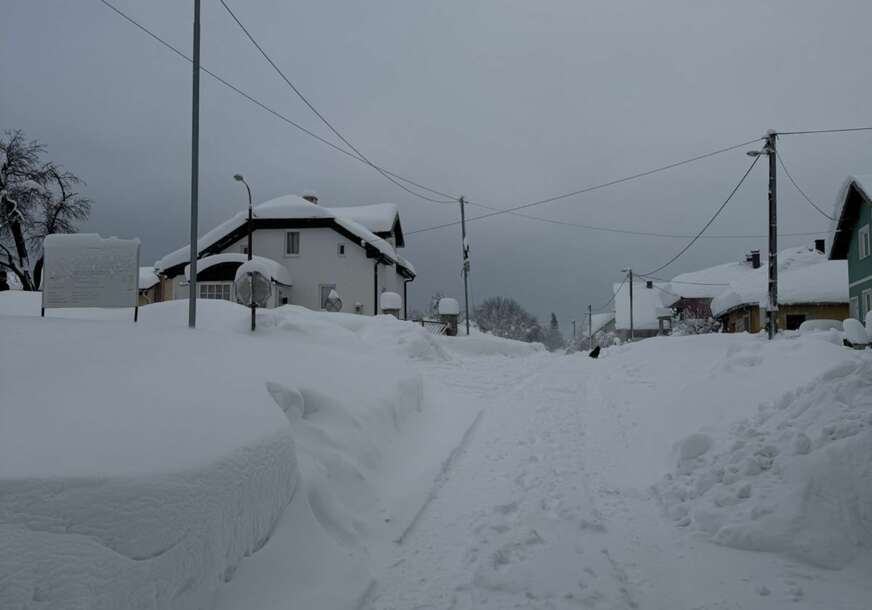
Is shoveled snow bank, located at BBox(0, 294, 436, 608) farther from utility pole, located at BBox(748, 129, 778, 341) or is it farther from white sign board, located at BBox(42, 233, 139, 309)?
utility pole, located at BBox(748, 129, 778, 341)

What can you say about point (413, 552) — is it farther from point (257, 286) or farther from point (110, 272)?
point (257, 286)

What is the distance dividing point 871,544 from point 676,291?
69935 millimetres

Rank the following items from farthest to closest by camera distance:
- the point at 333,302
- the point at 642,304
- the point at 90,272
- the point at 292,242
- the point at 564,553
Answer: the point at 642,304 < the point at 292,242 < the point at 333,302 < the point at 90,272 < the point at 564,553

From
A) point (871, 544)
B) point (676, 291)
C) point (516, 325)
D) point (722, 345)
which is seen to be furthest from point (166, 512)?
point (516, 325)

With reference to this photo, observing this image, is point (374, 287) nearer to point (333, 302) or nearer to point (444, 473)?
point (333, 302)

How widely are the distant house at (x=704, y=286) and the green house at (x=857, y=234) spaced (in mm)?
34259

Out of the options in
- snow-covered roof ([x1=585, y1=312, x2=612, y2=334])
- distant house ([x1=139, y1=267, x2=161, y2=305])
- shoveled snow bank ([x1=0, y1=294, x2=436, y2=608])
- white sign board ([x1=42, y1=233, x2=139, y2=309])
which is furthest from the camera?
snow-covered roof ([x1=585, y1=312, x2=612, y2=334])

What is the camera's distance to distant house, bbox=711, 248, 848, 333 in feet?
114

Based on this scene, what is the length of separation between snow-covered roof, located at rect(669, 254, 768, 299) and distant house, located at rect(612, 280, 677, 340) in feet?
4.48

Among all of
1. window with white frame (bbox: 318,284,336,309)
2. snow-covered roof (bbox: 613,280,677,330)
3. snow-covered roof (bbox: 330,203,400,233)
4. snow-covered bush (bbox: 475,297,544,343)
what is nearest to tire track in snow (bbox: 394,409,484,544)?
window with white frame (bbox: 318,284,336,309)

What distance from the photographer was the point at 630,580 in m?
3.95

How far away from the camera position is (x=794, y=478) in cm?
493

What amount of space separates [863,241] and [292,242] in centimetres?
2714

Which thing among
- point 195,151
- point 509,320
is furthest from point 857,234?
point 509,320
